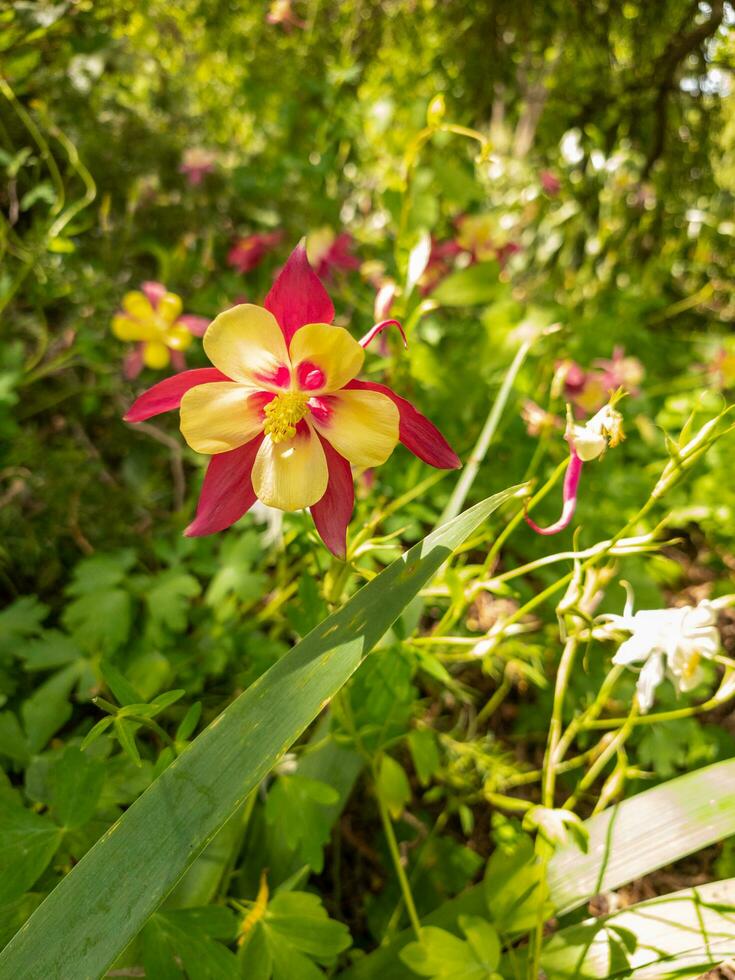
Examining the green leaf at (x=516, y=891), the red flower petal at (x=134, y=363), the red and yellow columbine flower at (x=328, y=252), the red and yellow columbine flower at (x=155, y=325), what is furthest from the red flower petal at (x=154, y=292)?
the green leaf at (x=516, y=891)

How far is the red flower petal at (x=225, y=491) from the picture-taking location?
750 millimetres

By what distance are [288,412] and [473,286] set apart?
2.95 feet

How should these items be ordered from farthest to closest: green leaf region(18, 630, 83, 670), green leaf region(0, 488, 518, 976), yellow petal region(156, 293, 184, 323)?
1. yellow petal region(156, 293, 184, 323)
2. green leaf region(18, 630, 83, 670)
3. green leaf region(0, 488, 518, 976)

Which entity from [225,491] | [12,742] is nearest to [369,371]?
[225,491]

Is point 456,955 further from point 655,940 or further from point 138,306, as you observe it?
point 138,306

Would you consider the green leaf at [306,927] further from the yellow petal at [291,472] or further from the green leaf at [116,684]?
the yellow petal at [291,472]

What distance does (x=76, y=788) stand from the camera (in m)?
0.79

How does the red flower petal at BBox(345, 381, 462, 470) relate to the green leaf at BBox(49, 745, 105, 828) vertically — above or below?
above

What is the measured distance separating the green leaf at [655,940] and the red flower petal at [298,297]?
2.63 feet

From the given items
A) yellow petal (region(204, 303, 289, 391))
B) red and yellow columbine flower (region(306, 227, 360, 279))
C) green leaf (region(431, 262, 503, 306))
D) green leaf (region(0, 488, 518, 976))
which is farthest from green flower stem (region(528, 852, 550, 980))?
red and yellow columbine flower (region(306, 227, 360, 279))

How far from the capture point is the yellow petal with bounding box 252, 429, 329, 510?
715 millimetres

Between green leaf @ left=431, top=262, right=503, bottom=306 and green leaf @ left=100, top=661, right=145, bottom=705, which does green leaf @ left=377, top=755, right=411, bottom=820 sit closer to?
green leaf @ left=100, top=661, right=145, bottom=705

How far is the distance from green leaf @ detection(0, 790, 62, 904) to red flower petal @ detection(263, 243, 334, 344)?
0.62 meters

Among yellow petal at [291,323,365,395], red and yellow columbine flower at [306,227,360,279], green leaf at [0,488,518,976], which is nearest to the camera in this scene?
green leaf at [0,488,518,976]
